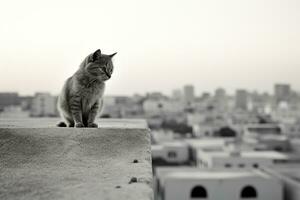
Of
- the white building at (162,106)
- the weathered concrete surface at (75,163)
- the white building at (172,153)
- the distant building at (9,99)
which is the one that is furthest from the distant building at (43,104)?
the weathered concrete surface at (75,163)

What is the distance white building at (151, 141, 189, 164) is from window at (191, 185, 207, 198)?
335 inches

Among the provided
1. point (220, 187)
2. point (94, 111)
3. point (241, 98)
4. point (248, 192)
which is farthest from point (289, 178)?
point (241, 98)

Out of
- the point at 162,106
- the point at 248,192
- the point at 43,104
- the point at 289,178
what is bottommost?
the point at 248,192

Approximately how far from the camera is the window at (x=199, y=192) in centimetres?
1197

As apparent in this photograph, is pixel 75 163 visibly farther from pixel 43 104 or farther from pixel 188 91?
pixel 188 91

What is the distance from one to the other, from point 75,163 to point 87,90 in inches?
38.5

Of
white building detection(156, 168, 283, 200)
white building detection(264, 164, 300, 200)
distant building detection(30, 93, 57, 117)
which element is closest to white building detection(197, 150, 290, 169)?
white building detection(264, 164, 300, 200)

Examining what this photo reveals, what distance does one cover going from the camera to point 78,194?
1269mm

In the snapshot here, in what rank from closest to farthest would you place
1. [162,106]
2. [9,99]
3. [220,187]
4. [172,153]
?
1. [220,187]
2. [172,153]
3. [9,99]
4. [162,106]

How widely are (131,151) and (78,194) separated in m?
0.63

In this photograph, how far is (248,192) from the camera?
12.4 metres

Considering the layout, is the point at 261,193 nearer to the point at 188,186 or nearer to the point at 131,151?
the point at 188,186

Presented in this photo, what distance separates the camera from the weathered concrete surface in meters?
1.31

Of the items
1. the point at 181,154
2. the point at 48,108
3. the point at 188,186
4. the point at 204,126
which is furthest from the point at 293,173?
the point at 48,108
